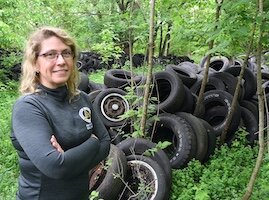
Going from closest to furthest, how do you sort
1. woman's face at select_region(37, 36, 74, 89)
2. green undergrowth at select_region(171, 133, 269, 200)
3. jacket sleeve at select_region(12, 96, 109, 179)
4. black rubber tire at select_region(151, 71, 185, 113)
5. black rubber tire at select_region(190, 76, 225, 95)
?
jacket sleeve at select_region(12, 96, 109, 179) < woman's face at select_region(37, 36, 74, 89) < green undergrowth at select_region(171, 133, 269, 200) < black rubber tire at select_region(151, 71, 185, 113) < black rubber tire at select_region(190, 76, 225, 95)

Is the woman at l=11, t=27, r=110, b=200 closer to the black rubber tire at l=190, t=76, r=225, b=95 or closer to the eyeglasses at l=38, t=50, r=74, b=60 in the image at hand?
the eyeglasses at l=38, t=50, r=74, b=60

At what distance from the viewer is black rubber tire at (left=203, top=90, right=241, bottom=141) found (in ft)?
19.9

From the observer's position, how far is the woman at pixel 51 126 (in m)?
1.70

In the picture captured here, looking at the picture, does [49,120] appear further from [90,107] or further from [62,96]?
[90,107]

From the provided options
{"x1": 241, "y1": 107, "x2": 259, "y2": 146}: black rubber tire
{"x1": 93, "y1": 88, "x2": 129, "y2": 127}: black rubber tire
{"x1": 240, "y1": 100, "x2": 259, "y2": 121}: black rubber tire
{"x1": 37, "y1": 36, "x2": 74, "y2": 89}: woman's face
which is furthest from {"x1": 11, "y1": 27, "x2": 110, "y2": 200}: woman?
{"x1": 240, "y1": 100, "x2": 259, "y2": 121}: black rubber tire

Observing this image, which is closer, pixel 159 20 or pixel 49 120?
pixel 49 120

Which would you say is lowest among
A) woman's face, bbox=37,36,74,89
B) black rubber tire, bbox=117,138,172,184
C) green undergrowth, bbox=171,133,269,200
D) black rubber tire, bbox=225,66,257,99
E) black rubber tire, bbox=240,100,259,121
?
green undergrowth, bbox=171,133,269,200

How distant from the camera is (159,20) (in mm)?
6453

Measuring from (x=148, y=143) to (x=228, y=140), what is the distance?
2284mm

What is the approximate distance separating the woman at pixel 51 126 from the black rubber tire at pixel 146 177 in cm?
200

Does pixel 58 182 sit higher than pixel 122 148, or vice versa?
pixel 58 182

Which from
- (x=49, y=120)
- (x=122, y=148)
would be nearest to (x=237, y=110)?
(x=122, y=148)

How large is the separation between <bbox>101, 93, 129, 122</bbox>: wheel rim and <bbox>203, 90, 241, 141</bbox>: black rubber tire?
5.38 ft

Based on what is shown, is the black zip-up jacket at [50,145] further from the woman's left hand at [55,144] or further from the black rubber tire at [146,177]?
the black rubber tire at [146,177]
